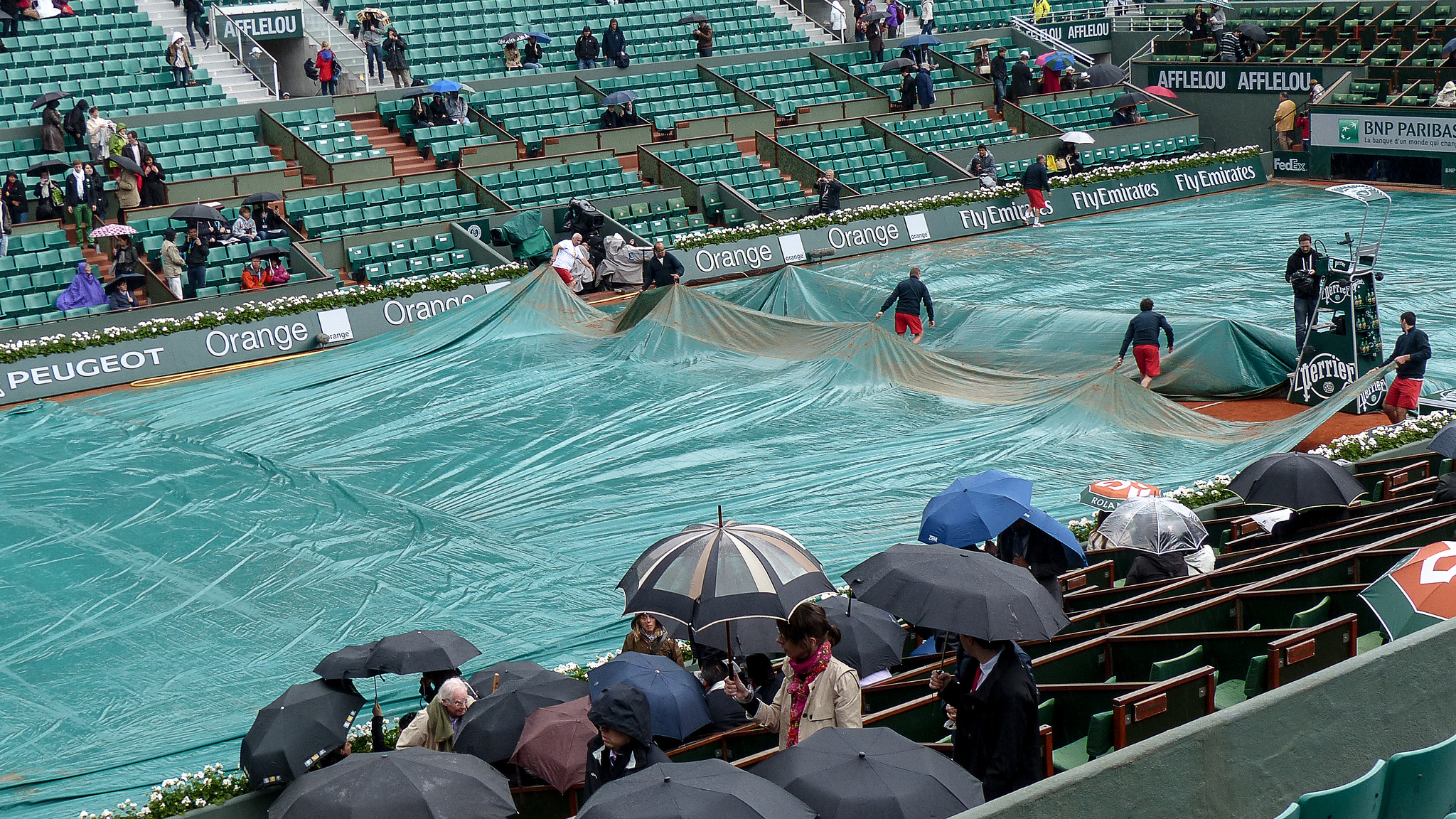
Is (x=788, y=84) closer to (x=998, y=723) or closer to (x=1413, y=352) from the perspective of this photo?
(x=1413, y=352)

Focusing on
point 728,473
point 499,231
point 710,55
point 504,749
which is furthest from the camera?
point 710,55

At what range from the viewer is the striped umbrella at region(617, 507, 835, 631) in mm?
7844

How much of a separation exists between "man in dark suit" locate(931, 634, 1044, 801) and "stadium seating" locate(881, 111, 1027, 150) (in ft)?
85.2

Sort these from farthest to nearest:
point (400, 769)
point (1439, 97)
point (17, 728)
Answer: point (1439, 97), point (17, 728), point (400, 769)

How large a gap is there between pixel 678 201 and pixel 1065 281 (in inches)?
318

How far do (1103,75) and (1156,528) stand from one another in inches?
1144

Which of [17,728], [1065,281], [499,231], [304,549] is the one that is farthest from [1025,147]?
[17,728]

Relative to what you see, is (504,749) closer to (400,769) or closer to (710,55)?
(400,769)

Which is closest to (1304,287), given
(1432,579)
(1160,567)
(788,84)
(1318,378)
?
(1318,378)

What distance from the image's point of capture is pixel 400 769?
6387mm

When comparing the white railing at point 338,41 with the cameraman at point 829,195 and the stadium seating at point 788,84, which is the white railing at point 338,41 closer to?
the stadium seating at point 788,84

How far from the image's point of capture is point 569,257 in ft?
77.9

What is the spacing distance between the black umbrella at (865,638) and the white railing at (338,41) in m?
25.2

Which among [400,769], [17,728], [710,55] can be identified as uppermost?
[710,55]
